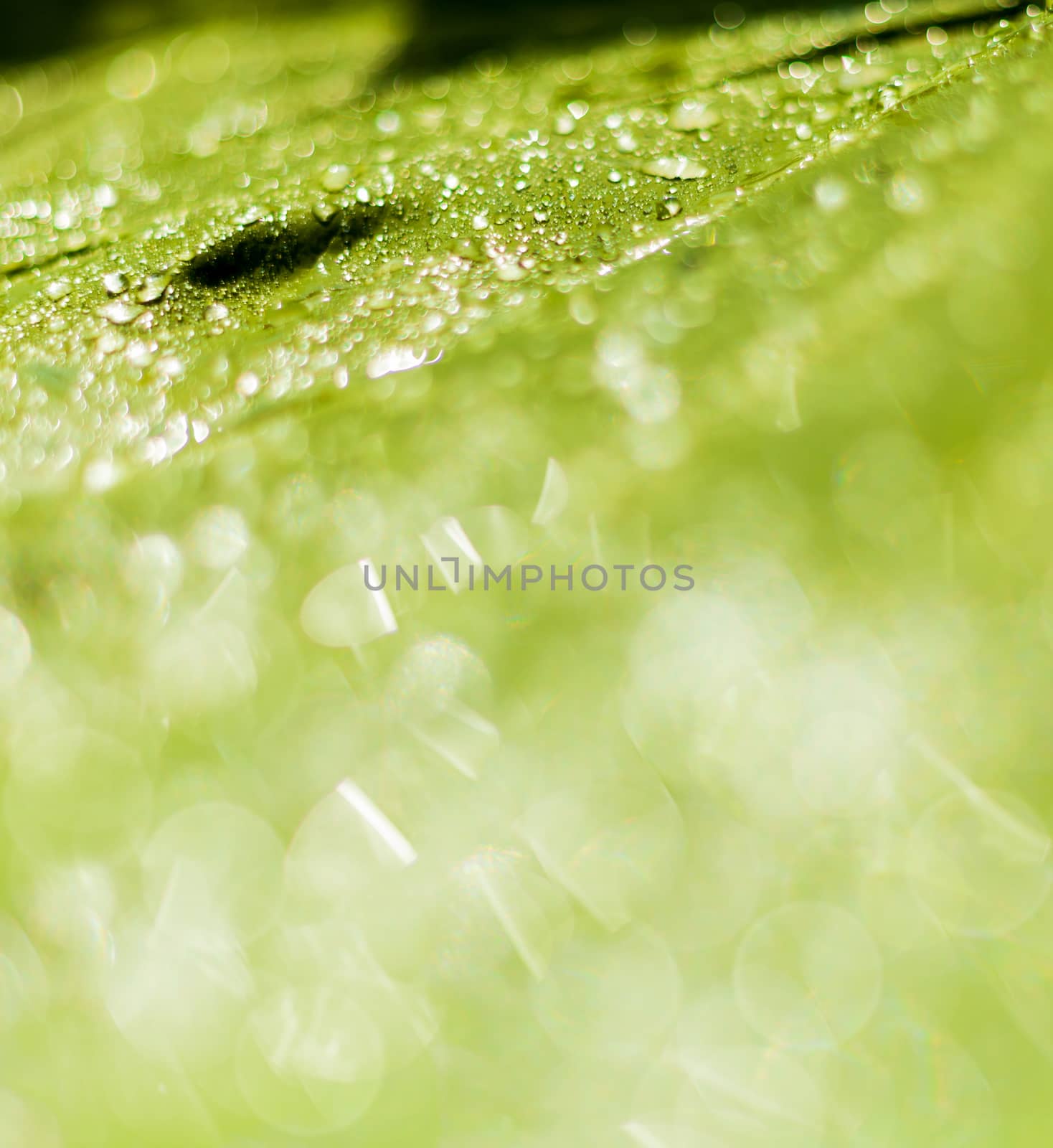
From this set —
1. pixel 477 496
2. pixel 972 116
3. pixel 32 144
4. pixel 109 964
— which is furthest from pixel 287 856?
pixel 32 144

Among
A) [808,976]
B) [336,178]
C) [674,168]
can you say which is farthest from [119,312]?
[808,976]

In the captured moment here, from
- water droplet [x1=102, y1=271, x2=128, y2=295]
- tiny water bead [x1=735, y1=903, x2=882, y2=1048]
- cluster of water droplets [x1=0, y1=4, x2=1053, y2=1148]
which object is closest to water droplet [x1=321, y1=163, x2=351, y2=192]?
cluster of water droplets [x1=0, y1=4, x2=1053, y2=1148]

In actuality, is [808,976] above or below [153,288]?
below

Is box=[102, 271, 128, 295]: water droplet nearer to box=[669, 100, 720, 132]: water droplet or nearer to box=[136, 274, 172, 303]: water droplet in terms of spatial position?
box=[136, 274, 172, 303]: water droplet

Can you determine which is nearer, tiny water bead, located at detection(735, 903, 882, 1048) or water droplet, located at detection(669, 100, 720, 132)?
tiny water bead, located at detection(735, 903, 882, 1048)

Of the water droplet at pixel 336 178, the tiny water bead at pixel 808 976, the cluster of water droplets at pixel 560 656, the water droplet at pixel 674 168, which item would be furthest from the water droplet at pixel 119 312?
the tiny water bead at pixel 808 976

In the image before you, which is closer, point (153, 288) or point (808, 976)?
point (808, 976)

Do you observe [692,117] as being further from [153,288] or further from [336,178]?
[153,288]

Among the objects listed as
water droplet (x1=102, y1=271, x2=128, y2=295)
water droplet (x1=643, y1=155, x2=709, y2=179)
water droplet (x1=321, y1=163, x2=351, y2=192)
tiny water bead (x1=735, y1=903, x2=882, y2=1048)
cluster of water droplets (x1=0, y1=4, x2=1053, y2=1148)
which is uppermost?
water droplet (x1=102, y1=271, x2=128, y2=295)

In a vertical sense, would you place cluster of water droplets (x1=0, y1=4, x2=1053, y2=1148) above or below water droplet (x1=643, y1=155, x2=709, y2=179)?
below

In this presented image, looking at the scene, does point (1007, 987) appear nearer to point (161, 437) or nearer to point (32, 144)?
point (161, 437)

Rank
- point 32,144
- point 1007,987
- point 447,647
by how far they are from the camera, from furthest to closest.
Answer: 1. point 32,144
2. point 447,647
3. point 1007,987
